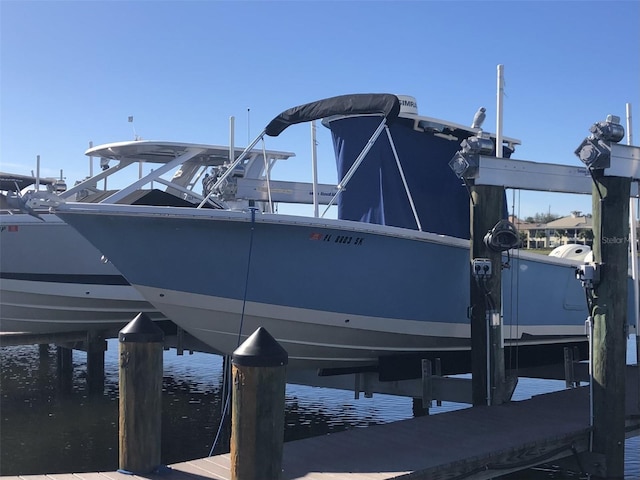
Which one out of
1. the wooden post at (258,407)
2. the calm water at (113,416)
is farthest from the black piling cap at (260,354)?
the calm water at (113,416)

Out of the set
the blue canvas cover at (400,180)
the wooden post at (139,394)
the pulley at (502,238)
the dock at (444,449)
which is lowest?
the dock at (444,449)

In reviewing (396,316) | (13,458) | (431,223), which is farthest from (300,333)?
(13,458)

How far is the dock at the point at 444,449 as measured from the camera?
5293 millimetres

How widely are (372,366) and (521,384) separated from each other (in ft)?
23.5

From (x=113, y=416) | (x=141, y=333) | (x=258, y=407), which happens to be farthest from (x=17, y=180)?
(x=258, y=407)

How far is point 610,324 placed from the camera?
6484 mm

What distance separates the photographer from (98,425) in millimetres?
10648

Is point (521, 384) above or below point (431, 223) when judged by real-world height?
below

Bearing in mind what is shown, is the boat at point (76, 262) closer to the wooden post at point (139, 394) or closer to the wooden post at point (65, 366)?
the wooden post at point (65, 366)

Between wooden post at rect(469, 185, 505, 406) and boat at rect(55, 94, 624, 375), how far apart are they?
518 mm

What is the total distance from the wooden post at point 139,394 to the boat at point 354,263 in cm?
215

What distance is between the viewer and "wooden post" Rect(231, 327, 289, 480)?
15.1ft

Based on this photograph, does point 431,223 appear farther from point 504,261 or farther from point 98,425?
point 98,425

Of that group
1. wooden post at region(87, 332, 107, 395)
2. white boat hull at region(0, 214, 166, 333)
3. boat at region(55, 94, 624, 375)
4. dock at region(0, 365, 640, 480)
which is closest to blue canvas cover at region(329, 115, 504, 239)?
boat at region(55, 94, 624, 375)
